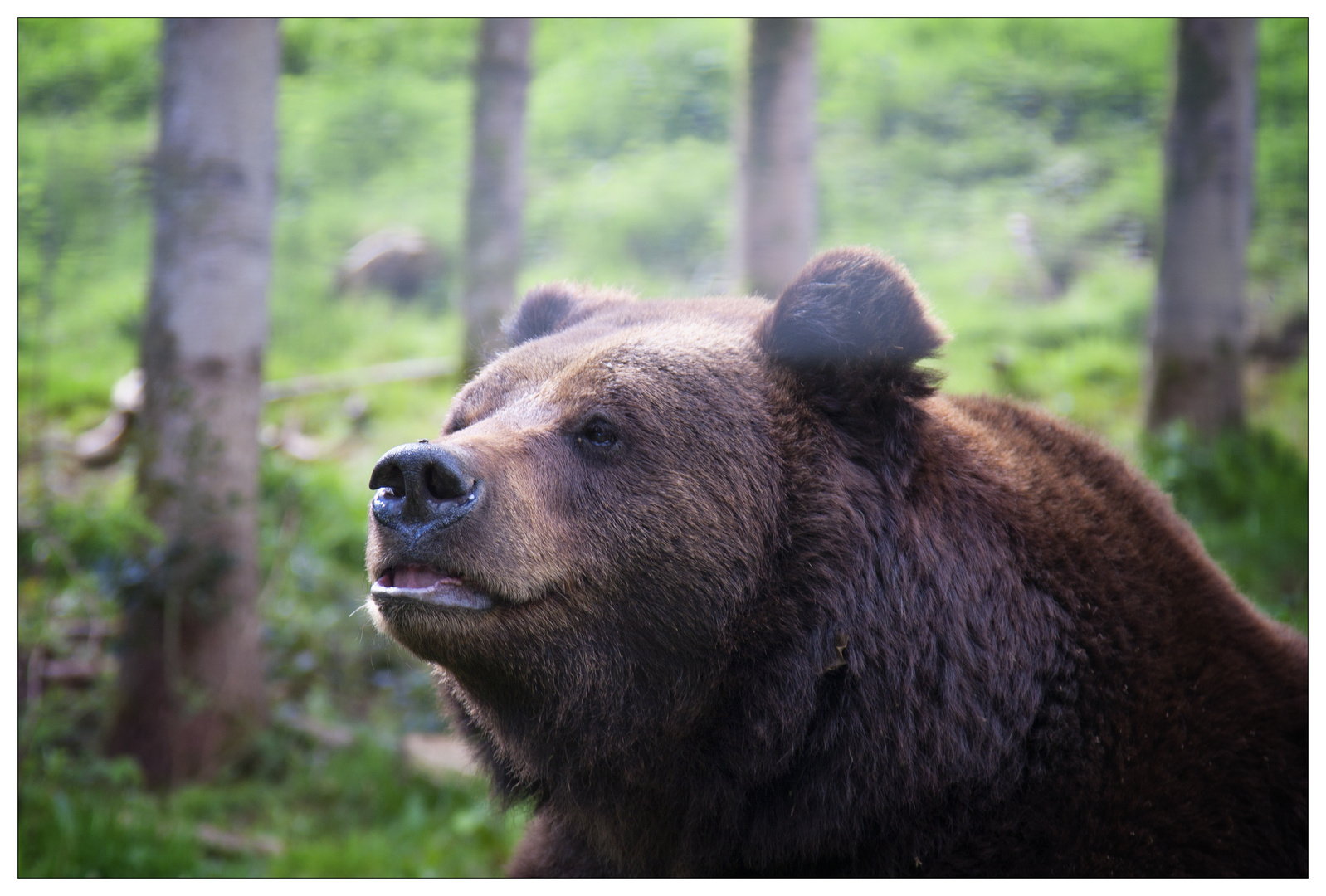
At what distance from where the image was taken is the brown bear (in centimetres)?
238

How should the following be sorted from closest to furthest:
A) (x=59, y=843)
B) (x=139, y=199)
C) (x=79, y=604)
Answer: (x=59, y=843)
(x=79, y=604)
(x=139, y=199)

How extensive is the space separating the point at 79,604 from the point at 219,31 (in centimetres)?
287

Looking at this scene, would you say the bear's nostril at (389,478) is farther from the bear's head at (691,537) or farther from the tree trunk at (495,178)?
the tree trunk at (495,178)

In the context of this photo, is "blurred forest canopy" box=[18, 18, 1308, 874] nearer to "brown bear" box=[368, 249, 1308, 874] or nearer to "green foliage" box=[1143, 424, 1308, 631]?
"green foliage" box=[1143, 424, 1308, 631]

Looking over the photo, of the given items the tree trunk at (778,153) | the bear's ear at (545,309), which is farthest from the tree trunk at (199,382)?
the tree trunk at (778,153)

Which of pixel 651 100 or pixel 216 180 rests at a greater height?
pixel 651 100

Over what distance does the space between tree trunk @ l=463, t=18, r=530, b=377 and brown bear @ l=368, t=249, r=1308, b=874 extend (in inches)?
181

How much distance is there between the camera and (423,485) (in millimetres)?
2150

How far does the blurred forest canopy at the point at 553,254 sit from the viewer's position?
484 cm

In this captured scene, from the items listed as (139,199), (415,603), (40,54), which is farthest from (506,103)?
(415,603)

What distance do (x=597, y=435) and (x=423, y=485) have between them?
Result: 18.0 inches

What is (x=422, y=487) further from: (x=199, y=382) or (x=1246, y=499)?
(x=1246, y=499)

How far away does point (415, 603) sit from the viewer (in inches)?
87.2
